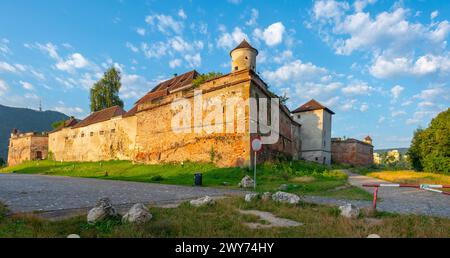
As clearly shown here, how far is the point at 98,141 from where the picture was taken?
125 ft

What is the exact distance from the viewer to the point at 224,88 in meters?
23.5

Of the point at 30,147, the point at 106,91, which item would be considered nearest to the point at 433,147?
the point at 106,91

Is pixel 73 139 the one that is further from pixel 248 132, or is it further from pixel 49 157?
pixel 248 132

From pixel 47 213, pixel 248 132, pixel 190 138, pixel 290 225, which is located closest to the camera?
pixel 290 225

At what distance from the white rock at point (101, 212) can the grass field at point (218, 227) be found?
0.18 meters

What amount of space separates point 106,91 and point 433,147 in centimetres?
4788

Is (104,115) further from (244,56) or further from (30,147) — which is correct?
(244,56)

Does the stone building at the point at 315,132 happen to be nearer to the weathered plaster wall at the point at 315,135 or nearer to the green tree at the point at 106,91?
the weathered plaster wall at the point at 315,135

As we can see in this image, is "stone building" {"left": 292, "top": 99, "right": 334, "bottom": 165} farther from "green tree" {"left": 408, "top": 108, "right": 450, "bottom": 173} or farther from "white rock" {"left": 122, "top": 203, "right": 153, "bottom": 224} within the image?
"white rock" {"left": 122, "top": 203, "right": 153, "bottom": 224}

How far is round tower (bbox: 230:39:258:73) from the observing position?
29484mm

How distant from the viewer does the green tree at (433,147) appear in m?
27.0

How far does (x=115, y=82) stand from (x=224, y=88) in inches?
1370
